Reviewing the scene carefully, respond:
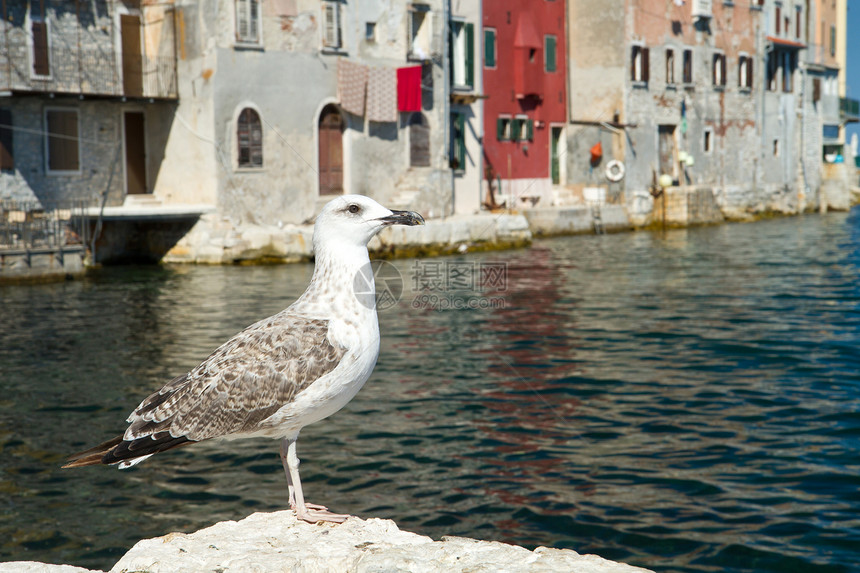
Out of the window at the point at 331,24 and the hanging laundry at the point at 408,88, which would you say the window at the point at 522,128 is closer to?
the hanging laundry at the point at 408,88

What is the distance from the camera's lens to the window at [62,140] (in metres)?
23.0

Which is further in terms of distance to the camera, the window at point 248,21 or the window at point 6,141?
the window at point 248,21

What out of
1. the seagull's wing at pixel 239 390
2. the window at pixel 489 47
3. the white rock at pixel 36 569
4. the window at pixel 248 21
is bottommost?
the white rock at pixel 36 569

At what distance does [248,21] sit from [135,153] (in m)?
4.77

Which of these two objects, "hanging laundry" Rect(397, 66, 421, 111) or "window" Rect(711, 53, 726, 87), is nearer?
"hanging laundry" Rect(397, 66, 421, 111)

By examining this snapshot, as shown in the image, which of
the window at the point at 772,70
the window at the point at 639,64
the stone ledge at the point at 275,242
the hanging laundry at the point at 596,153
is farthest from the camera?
the window at the point at 772,70

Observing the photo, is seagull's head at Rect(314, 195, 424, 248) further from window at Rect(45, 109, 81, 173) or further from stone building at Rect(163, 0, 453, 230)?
window at Rect(45, 109, 81, 173)

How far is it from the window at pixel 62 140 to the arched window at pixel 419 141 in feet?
32.6

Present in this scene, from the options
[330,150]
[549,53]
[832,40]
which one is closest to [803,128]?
[832,40]

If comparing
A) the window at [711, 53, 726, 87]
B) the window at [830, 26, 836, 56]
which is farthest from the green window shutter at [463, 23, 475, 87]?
the window at [830, 26, 836, 56]

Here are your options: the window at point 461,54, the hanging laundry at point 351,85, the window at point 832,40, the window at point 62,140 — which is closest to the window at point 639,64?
the window at point 461,54

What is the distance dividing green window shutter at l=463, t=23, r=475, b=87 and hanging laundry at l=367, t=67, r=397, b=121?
4.36 metres

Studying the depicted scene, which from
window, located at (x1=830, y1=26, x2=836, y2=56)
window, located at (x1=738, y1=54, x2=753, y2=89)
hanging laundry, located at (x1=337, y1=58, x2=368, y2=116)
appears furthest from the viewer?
window, located at (x1=830, y1=26, x2=836, y2=56)

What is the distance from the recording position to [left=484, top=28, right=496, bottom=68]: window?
3262cm
